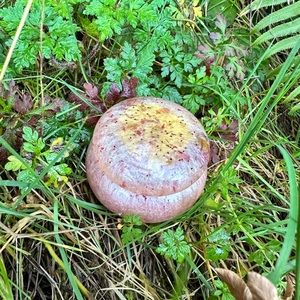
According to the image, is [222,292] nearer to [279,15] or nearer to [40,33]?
[40,33]

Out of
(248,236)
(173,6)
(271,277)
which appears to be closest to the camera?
(271,277)

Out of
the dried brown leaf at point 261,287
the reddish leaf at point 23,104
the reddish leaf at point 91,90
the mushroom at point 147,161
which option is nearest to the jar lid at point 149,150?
the mushroom at point 147,161

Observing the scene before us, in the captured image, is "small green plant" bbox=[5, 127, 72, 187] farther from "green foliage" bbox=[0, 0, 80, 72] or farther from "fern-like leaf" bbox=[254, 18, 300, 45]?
"fern-like leaf" bbox=[254, 18, 300, 45]

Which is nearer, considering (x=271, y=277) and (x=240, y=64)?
(x=271, y=277)

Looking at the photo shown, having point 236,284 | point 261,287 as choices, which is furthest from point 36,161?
point 261,287

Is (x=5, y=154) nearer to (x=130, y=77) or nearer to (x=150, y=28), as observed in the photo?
(x=130, y=77)

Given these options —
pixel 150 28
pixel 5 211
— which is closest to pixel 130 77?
pixel 150 28

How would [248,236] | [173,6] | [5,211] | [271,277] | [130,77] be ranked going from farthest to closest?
[173,6], [130,77], [248,236], [5,211], [271,277]
